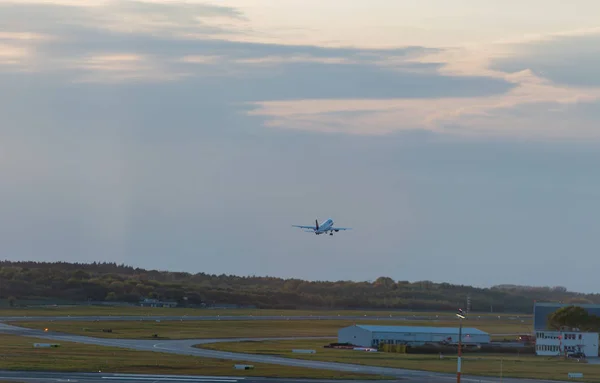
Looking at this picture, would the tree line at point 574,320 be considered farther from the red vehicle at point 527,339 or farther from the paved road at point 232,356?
the paved road at point 232,356

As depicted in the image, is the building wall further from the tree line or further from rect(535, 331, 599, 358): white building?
the tree line

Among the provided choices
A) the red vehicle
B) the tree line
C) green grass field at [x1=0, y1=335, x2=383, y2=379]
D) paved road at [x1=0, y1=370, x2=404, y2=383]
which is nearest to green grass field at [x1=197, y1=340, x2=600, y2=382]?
the tree line

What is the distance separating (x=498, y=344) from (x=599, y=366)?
3028 cm

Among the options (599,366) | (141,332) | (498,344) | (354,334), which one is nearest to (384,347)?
(354,334)

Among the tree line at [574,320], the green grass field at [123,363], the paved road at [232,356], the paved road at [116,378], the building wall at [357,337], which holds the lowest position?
the paved road at [116,378]

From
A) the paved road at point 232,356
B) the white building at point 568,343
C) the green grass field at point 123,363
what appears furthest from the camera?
the white building at point 568,343

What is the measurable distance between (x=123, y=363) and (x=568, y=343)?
77.3 meters

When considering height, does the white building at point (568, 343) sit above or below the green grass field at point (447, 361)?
above

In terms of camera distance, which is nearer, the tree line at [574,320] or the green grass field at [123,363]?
the green grass field at [123,363]

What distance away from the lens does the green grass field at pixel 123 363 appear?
110 metres

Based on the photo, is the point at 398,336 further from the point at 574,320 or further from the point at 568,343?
the point at 574,320

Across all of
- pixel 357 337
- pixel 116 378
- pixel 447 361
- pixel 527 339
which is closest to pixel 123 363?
pixel 116 378

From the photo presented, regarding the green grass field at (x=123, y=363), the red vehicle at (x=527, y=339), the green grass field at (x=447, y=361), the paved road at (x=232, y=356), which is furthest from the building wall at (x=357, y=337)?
the green grass field at (x=123, y=363)

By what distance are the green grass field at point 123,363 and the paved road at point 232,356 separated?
14.8 feet
